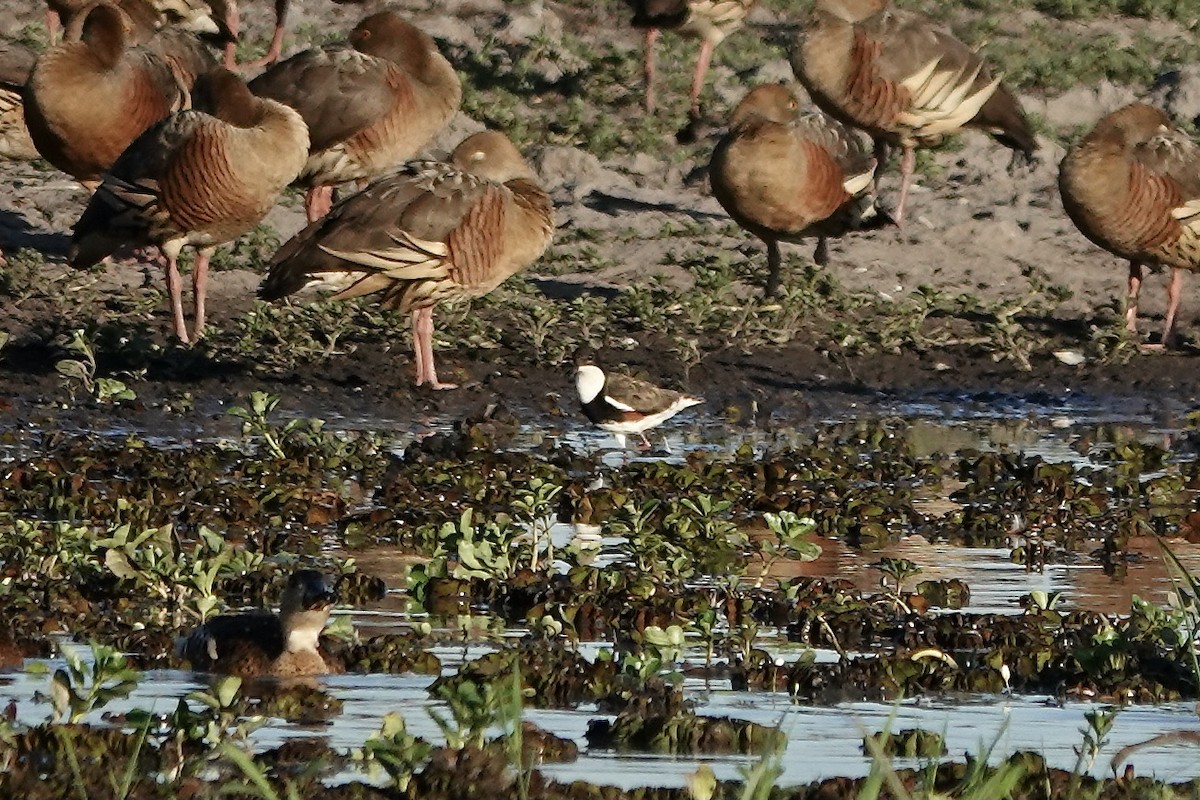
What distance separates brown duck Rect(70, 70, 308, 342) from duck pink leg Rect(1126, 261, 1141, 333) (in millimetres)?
4671

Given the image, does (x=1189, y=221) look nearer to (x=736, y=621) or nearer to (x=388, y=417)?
(x=388, y=417)

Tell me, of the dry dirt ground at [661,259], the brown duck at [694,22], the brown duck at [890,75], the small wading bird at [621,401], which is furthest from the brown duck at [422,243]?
the brown duck at [694,22]

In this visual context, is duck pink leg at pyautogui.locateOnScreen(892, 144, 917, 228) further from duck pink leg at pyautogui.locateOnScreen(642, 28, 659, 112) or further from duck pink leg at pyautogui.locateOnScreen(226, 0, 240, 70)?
duck pink leg at pyautogui.locateOnScreen(226, 0, 240, 70)

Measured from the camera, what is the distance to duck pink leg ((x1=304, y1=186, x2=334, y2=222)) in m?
15.1

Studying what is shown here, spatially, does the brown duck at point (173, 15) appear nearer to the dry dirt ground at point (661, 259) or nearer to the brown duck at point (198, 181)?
the dry dirt ground at point (661, 259)

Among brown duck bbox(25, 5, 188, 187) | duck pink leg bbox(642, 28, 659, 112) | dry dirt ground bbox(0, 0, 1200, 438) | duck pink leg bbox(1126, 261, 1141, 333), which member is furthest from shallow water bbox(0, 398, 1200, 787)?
duck pink leg bbox(642, 28, 659, 112)

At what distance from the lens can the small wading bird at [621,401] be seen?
1077 centimetres

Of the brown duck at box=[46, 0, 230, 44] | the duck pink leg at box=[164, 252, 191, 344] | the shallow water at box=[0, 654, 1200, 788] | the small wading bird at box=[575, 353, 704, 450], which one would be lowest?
the shallow water at box=[0, 654, 1200, 788]

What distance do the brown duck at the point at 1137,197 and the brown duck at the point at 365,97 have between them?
12.8 feet

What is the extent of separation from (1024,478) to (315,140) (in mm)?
5798

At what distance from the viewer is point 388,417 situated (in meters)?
11.8

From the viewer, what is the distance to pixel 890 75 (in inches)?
632

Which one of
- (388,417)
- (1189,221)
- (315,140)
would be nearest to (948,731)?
(388,417)

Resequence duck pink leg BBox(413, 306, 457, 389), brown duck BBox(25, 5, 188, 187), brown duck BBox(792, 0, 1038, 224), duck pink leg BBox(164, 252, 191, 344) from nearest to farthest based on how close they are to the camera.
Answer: duck pink leg BBox(413, 306, 457, 389), duck pink leg BBox(164, 252, 191, 344), brown duck BBox(25, 5, 188, 187), brown duck BBox(792, 0, 1038, 224)
